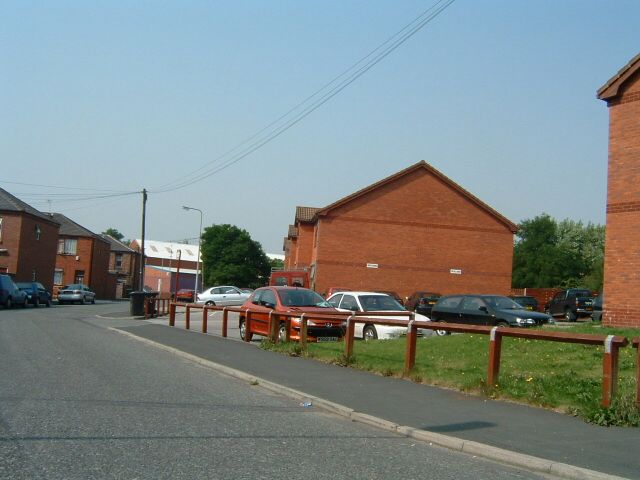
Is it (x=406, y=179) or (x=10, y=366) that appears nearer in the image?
(x=10, y=366)

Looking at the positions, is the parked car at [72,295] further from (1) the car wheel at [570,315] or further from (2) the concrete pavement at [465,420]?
(2) the concrete pavement at [465,420]

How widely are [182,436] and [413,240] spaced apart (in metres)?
41.2

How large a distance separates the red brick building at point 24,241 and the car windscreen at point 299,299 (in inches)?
1652

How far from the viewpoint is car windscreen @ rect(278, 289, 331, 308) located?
788 inches

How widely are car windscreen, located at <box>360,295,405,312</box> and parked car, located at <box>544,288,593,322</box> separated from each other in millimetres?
16858

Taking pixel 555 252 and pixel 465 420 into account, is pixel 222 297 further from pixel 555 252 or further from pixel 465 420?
pixel 555 252

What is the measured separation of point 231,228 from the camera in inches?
4146

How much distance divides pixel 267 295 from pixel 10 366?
8.83 meters

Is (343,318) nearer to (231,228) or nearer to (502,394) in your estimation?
(502,394)

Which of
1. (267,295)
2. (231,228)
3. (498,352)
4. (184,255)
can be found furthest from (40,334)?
(184,255)

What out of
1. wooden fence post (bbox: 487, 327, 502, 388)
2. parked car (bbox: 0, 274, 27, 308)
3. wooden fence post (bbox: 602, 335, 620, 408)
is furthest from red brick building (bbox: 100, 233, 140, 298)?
wooden fence post (bbox: 602, 335, 620, 408)

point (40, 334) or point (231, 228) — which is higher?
point (231, 228)

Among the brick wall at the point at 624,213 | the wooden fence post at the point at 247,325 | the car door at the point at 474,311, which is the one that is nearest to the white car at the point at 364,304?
the car door at the point at 474,311

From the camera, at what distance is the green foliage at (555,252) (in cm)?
9069
